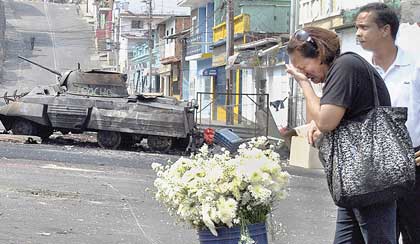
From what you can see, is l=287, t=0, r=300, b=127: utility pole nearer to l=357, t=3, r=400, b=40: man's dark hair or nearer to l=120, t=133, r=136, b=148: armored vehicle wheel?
l=120, t=133, r=136, b=148: armored vehicle wheel

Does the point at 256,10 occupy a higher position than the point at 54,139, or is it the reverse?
the point at 256,10

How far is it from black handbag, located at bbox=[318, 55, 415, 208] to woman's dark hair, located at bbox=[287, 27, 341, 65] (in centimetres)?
21

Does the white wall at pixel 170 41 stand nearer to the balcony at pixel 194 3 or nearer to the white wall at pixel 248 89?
the balcony at pixel 194 3

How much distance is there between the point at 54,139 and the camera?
78.2 ft

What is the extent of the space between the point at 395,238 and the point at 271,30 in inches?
1103

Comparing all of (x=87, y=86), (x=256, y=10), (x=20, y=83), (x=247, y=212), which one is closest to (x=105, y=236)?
(x=247, y=212)

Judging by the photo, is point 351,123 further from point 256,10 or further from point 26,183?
point 256,10

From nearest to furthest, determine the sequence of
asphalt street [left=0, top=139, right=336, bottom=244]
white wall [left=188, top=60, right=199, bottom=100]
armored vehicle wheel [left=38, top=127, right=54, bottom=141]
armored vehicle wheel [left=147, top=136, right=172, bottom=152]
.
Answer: asphalt street [left=0, top=139, right=336, bottom=244], armored vehicle wheel [left=147, top=136, right=172, bottom=152], armored vehicle wheel [left=38, top=127, right=54, bottom=141], white wall [left=188, top=60, right=199, bottom=100]

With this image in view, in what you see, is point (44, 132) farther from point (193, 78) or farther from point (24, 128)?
point (193, 78)

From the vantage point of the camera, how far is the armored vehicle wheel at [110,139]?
21656mm

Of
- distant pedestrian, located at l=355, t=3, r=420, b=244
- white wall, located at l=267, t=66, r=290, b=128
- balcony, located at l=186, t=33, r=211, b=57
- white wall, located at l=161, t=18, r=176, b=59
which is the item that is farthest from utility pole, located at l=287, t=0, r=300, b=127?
white wall, located at l=161, t=18, r=176, b=59

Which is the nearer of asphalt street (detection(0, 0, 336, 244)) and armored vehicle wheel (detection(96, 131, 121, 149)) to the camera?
asphalt street (detection(0, 0, 336, 244))

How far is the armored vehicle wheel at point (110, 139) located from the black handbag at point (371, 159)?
17.9 m

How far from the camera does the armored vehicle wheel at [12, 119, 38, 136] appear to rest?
2227cm
